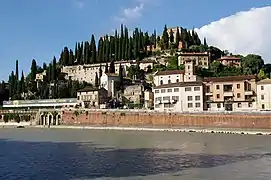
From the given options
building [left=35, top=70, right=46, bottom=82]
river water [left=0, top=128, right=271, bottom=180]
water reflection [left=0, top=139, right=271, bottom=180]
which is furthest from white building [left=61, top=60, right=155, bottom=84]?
water reflection [left=0, top=139, right=271, bottom=180]

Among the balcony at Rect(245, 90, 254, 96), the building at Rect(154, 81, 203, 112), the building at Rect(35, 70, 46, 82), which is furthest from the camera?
the building at Rect(35, 70, 46, 82)

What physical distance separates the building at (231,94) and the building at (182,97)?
4.21 ft

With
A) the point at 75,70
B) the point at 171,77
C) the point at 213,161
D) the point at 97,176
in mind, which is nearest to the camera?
the point at 97,176

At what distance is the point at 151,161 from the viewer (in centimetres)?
2473

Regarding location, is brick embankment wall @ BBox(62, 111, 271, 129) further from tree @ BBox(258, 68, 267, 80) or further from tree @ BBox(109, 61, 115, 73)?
tree @ BBox(109, 61, 115, 73)

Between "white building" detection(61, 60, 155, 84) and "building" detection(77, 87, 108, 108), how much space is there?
49.3ft

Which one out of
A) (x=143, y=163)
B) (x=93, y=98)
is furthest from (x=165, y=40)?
(x=143, y=163)

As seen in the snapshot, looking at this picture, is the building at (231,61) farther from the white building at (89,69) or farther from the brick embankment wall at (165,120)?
the brick embankment wall at (165,120)

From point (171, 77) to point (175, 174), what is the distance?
55.8m

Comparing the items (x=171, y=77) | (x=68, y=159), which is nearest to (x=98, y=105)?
(x=171, y=77)

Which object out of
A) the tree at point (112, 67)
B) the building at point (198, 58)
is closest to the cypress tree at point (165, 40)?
the building at point (198, 58)

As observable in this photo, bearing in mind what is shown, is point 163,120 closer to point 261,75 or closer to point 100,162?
point 261,75

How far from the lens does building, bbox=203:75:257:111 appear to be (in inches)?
2357

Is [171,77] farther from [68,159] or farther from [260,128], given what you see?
[68,159]
